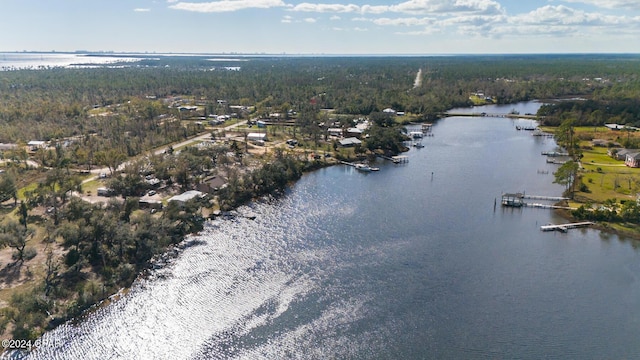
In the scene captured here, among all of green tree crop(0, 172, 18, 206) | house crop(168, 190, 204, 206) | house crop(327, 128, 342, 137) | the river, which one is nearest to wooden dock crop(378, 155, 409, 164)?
house crop(327, 128, 342, 137)

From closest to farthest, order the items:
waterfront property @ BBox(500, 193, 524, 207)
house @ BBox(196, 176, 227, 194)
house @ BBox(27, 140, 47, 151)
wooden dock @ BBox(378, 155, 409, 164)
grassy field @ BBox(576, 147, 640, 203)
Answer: house @ BBox(196, 176, 227, 194) < waterfront property @ BBox(500, 193, 524, 207) < grassy field @ BBox(576, 147, 640, 203) < house @ BBox(27, 140, 47, 151) < wooden dock @ BBox(378, 155, 409, 164)

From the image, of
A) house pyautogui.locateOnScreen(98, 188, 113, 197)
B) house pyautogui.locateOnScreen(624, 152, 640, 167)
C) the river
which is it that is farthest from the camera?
house pyautogui.locateOnScreen(624, 152, 640, 167)

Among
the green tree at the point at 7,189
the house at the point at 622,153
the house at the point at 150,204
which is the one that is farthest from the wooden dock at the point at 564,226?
the green tree at the point at 7,189

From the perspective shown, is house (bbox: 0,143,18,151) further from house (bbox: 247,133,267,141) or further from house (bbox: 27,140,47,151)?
house (bbox: 247,133,267,141)

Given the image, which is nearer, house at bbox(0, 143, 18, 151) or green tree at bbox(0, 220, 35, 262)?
green tree at bbox(0, 220, 35, 262)

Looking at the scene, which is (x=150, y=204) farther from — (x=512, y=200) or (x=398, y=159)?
(x=512, y=200)

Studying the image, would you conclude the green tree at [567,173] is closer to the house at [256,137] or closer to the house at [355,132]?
the house at [355,132]

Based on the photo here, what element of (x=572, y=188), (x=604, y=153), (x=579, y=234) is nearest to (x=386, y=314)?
(x=579, y=234)
